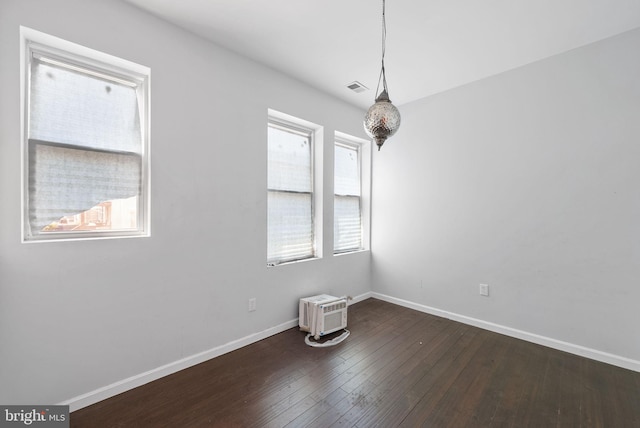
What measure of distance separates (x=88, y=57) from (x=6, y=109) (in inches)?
24.8

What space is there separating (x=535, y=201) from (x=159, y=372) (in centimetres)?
375

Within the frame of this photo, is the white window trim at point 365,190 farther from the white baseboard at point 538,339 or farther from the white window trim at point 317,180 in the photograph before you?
the white baseboard at point 538,339

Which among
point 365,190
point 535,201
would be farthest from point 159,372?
point 535,201

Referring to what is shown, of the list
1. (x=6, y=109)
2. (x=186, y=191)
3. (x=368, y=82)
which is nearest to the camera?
(x=6, y=109)

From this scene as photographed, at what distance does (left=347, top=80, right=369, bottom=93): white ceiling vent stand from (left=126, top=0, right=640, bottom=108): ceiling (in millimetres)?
202

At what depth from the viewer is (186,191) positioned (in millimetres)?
2227

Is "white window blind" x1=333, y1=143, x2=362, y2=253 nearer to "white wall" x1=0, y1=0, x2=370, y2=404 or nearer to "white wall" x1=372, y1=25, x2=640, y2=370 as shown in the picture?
"white wall" x1=372, y1=25, x2=640, y2=370

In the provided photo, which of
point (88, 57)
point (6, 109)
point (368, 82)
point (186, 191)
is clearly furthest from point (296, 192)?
point (6, 109)

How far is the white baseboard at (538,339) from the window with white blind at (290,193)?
170 cm

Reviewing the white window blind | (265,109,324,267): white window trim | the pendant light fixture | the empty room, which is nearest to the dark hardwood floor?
the empty room

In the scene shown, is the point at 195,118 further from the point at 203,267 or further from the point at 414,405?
the point at 414,405

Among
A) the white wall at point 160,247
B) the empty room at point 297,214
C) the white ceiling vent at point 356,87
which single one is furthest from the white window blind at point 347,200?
the white wall at point 160,247

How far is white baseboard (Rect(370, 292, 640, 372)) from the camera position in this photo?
227 cm

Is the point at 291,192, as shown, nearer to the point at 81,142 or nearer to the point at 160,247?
the point at 160,247
